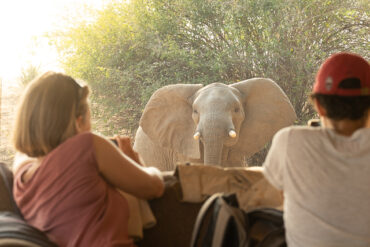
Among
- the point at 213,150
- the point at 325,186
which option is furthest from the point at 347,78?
the point at 213,150

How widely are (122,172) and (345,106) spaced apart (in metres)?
0.75

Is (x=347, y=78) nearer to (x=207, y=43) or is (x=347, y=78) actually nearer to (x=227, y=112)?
(x=227, y=112)

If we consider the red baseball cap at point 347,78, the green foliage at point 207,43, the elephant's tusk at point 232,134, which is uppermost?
the red baseball cap at point 347,78

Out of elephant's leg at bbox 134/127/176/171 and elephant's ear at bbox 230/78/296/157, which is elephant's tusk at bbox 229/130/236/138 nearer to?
elephant's ear at bbox 230/78/296/157

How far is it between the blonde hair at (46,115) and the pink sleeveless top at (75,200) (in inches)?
1.9

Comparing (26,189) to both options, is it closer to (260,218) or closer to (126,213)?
(126,213)

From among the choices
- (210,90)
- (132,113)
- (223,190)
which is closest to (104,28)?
(132,113)

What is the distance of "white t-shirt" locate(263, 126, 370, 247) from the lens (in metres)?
1.48

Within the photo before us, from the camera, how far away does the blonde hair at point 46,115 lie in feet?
5.39

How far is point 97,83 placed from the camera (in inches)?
317

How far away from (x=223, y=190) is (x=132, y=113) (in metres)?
6.56

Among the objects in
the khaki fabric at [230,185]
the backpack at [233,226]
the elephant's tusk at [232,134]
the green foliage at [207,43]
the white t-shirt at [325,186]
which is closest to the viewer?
the white t-shirt at [325,186]

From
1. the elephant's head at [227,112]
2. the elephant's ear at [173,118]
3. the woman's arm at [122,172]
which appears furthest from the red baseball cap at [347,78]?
the elephant's ear at [173,118]

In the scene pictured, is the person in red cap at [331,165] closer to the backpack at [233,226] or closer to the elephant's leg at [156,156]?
the backpack at [233,226]
